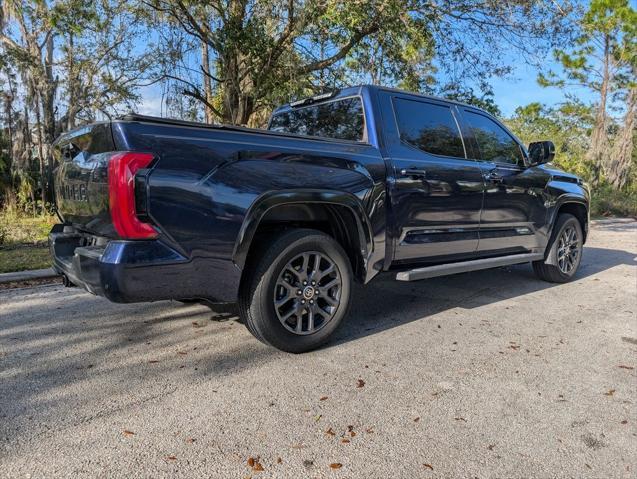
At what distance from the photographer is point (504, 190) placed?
5.02 m

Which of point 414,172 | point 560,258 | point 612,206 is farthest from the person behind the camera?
point 612,206

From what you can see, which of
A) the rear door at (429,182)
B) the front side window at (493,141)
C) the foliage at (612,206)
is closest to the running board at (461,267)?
the rear door at (429,182)

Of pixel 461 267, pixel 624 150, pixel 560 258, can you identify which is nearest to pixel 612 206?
pixel 624 150

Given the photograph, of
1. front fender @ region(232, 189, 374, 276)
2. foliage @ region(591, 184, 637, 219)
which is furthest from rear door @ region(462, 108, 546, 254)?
foliage @ region(591, 184, 637, 219)

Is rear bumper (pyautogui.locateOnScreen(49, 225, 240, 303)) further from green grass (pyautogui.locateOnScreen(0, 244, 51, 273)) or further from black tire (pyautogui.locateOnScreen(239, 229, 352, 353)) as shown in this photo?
green grass (pyautogui.locateOnScreen(0, 244, 51, 273))

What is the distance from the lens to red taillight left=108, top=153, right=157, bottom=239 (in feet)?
8.66

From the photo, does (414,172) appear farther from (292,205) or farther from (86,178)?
(86,178)

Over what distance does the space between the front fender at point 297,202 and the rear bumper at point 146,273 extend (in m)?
0.17

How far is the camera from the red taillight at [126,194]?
2641mm

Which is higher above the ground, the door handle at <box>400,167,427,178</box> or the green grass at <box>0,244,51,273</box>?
the door handle at <box>400,167,427,178</box>

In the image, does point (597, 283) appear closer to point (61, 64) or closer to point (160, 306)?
point (160, 306)

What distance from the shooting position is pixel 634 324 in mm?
4414

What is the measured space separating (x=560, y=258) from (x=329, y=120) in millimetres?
3623

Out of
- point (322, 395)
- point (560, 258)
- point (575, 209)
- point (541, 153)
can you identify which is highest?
point (541, 153)
